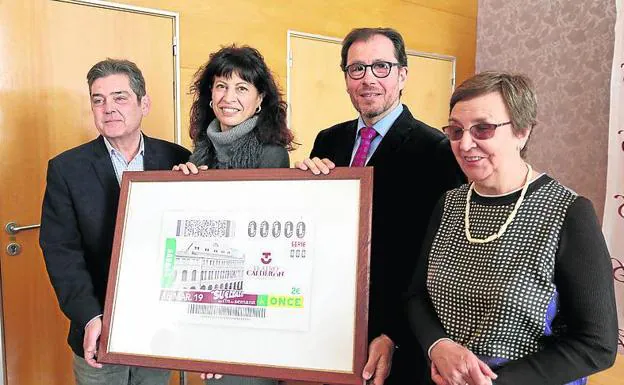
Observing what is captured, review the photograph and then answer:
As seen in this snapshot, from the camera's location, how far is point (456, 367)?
1086mm

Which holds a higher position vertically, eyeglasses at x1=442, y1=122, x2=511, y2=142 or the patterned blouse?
eyeglasses at x1=442, y1=122, x2=511, y2=142

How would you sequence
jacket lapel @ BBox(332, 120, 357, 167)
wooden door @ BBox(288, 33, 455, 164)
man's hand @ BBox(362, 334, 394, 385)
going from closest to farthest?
1. man's hand @ BBox(362, 334, 394, 385)
2. jacket lapel @ BBox(332, 120, 357, 167)
3. wooden door @ BBox(288, 33, 455, 164)

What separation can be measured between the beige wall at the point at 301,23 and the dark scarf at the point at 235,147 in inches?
52.7

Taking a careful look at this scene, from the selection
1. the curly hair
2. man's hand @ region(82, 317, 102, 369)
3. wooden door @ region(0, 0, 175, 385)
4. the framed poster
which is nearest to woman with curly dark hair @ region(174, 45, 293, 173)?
the curly hair

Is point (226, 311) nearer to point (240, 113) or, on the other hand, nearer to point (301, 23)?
point (240, 113)

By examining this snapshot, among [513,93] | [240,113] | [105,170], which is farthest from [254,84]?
[513,93]

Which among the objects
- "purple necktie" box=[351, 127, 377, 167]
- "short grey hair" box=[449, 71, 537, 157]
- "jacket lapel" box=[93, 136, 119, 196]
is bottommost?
"jacket lapel" box=[93, 136, 119, 196]

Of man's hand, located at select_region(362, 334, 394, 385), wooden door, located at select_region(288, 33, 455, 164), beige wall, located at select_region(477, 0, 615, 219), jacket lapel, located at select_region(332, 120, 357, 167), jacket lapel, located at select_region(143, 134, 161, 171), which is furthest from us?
wooden door, located at select_region(288, 33, 455, 164)

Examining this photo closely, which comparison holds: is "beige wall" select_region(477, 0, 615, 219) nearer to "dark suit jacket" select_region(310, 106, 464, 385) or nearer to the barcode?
"dark suit jacket" select_region(310, 106, 464, 385)

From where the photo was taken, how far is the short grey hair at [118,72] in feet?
5.59

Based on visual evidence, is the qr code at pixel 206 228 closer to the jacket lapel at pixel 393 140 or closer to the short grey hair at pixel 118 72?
the jacket lapel at pixel 393 140

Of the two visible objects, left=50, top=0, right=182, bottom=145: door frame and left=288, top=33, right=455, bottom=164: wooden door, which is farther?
left=288, top=33, right=455, bottom=164: wooden door

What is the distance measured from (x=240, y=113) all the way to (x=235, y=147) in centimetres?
11

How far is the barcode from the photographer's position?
1.33 m
